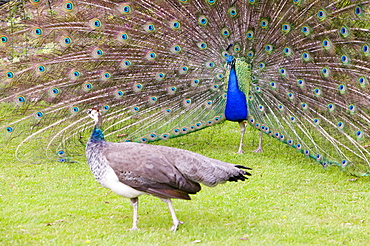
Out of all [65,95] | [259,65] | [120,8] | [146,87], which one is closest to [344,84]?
[259,65]

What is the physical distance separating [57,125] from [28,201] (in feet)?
5.04

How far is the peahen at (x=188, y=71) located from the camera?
6977 millimetres

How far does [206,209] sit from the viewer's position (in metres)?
5.82

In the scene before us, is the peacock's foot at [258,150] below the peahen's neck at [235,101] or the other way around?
below

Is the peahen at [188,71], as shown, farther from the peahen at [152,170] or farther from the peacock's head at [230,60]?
the peahen at [152,170]

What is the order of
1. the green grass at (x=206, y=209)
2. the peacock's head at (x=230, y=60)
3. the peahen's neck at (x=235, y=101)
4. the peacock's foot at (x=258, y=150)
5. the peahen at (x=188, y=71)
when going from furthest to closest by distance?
1. the peacock's foot at (x=258, y=150)
2. the peahen's neck at (x=235, y=101)
3. the peacock's head at (x=230, y=60)
4. the peahen at (x=188, y=71)
5. the green grass at (x=206, y=209)

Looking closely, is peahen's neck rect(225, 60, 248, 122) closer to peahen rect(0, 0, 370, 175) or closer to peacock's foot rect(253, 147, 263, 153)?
peahen rect(0, 0, 370, 175)

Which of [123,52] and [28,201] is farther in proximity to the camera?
[123,52]

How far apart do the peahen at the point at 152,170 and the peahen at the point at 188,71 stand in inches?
99.5

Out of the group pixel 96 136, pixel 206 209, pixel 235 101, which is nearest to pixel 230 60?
pixel 235 101

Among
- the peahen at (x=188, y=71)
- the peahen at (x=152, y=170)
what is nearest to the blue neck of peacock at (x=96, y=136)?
the peahen at (x=152, y=170)

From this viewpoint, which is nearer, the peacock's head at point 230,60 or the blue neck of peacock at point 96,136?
the blue neck of peacock at point 96,136

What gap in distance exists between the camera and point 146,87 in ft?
25.0

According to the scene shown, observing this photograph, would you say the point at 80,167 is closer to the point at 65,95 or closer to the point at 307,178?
the point at 65,95
